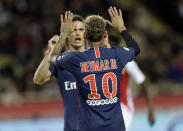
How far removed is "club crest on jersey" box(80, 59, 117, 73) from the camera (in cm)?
508

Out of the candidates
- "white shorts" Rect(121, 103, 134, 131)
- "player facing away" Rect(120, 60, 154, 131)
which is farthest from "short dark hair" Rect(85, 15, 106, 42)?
"white shorts" Rect(121, 103, 134, 131)

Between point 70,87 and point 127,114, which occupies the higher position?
point 70,87

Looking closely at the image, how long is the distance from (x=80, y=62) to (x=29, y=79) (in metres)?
6.72

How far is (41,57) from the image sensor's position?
12.2 metres

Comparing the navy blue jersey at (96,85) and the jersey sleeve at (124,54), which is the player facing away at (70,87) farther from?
the jersey sleeve at (124,54)

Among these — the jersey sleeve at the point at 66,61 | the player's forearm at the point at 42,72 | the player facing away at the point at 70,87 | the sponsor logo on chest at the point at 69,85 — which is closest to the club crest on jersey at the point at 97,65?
the jersey sleeve at the point at 66,61

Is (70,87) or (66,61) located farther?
(70,87)

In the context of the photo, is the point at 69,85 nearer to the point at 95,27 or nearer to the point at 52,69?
the point at 52,69

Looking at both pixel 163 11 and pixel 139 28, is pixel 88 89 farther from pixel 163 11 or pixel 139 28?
pixel 163 11

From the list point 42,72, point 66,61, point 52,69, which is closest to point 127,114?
point 52,69

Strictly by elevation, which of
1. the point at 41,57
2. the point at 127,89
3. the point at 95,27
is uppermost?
the point at 41,57

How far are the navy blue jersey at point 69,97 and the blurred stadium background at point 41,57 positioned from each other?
139 inches

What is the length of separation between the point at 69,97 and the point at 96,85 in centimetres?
115

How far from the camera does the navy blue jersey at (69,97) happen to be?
19.9 feet
